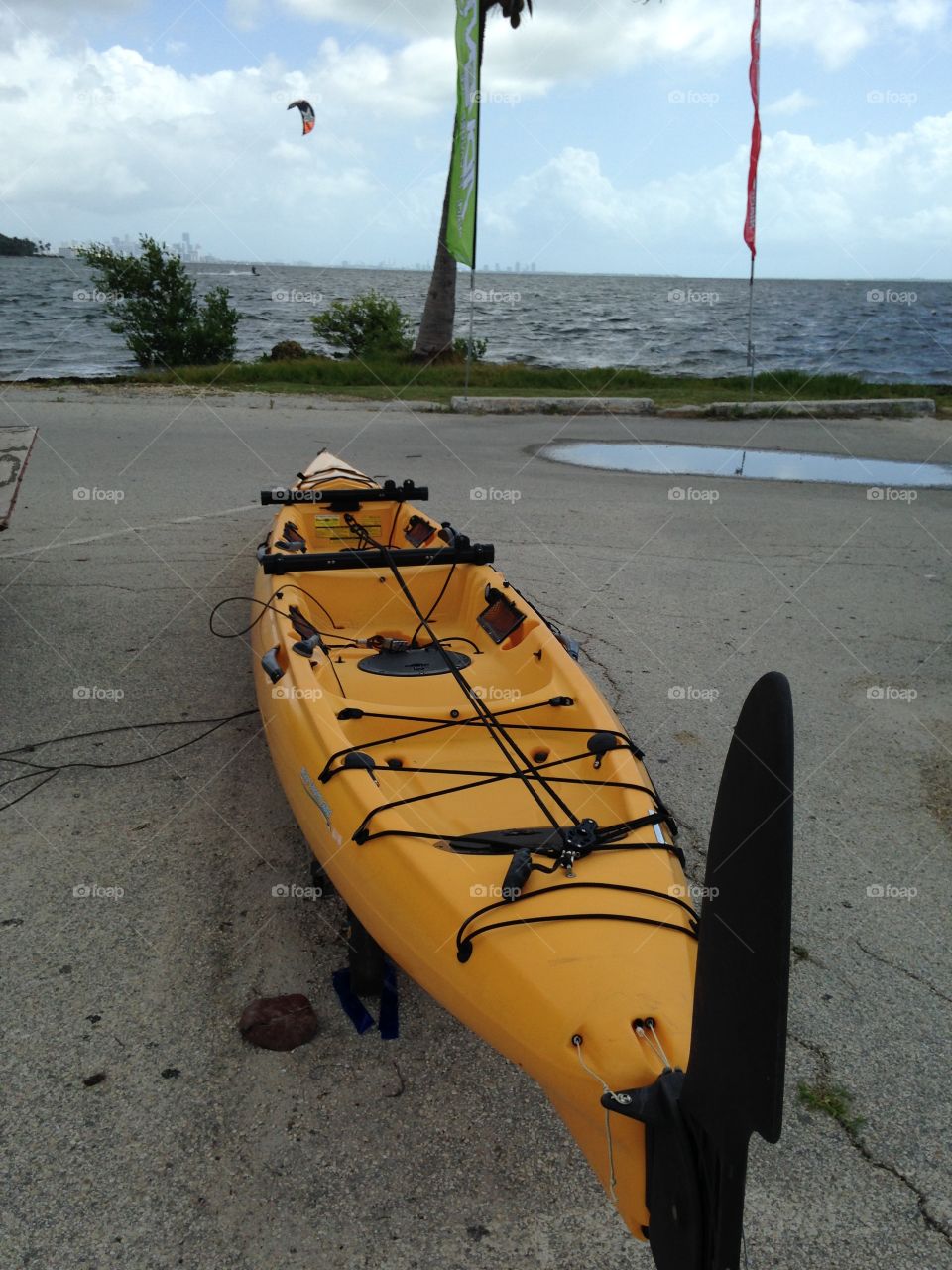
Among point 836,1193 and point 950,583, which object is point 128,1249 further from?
point 950,583

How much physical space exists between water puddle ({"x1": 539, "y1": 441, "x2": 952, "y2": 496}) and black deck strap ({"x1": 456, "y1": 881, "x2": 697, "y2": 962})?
10.3 meters

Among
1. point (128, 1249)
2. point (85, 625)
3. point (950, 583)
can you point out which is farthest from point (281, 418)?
point (128, 1249)

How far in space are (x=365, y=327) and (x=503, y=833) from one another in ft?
72.6

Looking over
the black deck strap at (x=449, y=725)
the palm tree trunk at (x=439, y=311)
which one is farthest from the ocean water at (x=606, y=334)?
the black deck strap at (x=449, y=725)

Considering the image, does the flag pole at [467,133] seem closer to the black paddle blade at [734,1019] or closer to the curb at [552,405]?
the curb at [552,405]

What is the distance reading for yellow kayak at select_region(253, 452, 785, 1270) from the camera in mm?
2430

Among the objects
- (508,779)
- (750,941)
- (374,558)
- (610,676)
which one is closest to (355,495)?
(374,558)

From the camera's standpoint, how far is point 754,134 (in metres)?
15.4

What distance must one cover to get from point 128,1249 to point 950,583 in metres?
7.98

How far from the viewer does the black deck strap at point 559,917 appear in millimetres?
2734

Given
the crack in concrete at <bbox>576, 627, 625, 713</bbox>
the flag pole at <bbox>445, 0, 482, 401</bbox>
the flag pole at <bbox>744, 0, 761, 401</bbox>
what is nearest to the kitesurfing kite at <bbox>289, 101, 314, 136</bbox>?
the flag pole at <bbox>445, 0, 482, 401</bbox>

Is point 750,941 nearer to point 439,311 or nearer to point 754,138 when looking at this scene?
point 754,138

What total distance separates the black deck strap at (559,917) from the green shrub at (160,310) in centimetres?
2153

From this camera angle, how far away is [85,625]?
6.80 metres
